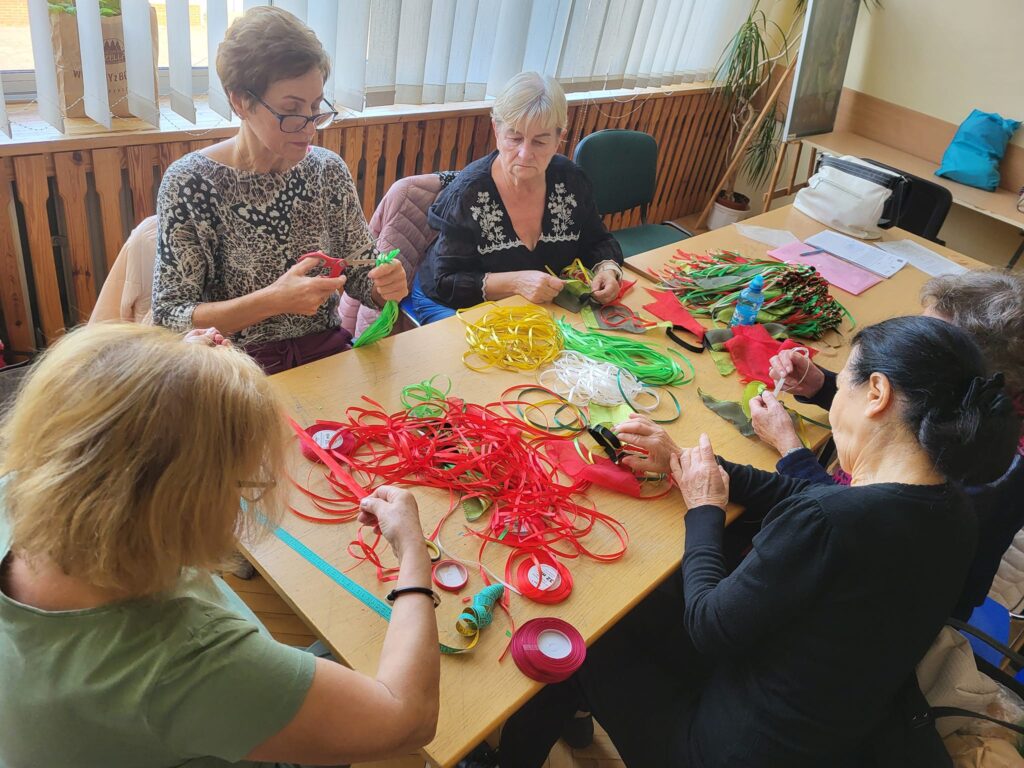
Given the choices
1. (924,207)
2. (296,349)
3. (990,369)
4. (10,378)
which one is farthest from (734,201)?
(10,378)

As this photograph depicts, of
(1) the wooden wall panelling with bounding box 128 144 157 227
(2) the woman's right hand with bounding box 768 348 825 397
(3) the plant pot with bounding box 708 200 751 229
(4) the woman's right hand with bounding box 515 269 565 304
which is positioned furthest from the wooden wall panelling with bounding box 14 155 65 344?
(3) the plant pot with bounding box 708 200 751 229

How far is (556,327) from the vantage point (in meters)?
2.12

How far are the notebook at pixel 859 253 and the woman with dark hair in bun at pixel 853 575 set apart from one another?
1739mm

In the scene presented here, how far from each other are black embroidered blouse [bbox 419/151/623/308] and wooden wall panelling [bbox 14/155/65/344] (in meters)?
1.20

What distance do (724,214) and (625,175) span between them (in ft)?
6.64

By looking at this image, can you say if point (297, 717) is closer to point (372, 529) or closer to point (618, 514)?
point (372, 529)

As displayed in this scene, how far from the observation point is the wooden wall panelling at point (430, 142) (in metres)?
3.28

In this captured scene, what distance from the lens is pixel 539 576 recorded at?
51.4 inches

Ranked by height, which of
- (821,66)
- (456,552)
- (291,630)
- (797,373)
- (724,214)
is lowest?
(291,630)

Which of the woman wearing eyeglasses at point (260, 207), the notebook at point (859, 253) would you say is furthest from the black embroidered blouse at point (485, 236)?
the notebook at point (859, 253)

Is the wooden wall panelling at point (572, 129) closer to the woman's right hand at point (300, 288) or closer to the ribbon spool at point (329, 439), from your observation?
the woman's right hand at point (300, 288)

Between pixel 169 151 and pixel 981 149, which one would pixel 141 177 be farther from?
pixel 981 149

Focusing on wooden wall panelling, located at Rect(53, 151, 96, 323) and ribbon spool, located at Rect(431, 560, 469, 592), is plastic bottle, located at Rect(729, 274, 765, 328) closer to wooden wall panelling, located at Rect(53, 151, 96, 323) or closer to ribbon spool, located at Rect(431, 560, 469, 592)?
ribbon spool, located at Rect(431, 560, 469, 592)

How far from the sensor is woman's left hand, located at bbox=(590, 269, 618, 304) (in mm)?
2318
